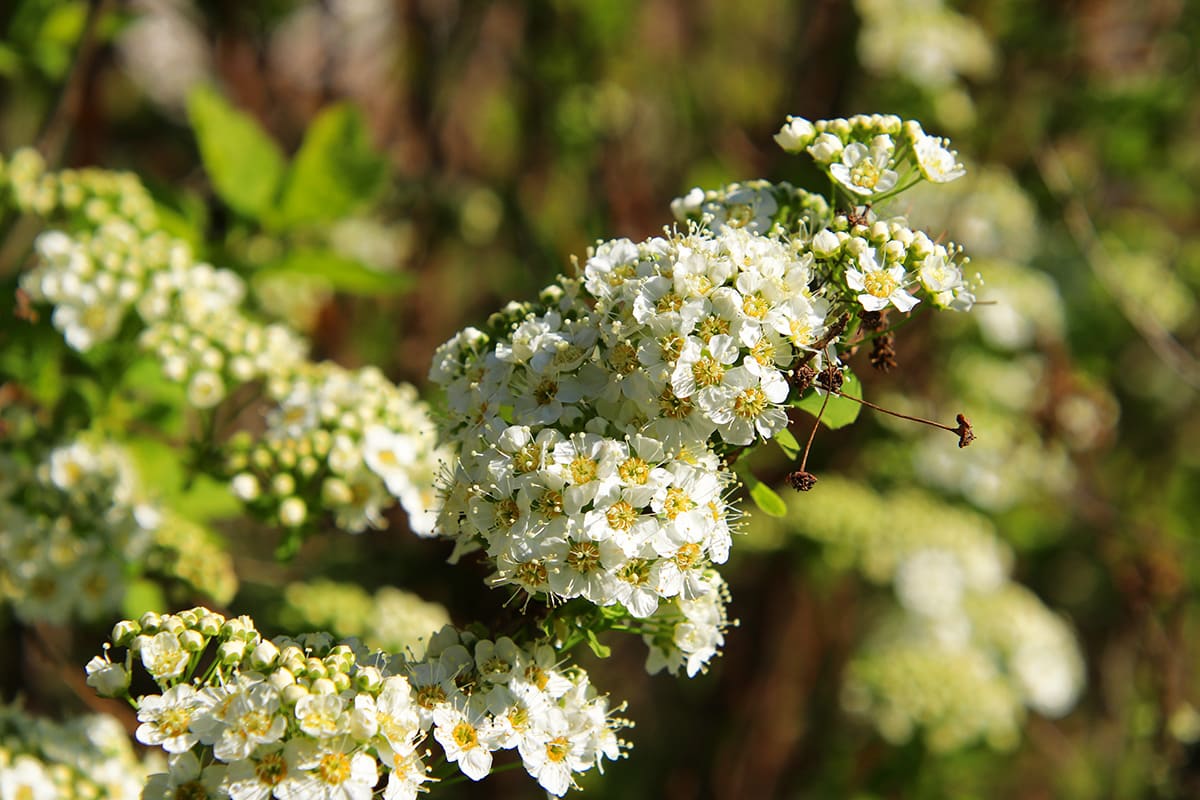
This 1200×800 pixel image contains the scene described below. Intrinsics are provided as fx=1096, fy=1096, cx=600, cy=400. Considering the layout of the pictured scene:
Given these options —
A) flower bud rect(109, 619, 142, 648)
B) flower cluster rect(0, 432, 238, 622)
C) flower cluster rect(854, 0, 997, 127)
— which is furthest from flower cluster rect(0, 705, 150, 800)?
flower cluster rect(854, 0, 997, 127)

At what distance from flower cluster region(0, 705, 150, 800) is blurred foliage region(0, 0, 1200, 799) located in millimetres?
881

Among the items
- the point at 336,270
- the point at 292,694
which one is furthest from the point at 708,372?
the point at 336,270

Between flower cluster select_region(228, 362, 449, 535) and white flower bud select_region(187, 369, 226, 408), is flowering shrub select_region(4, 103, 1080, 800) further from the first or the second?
white flower bud select_region(187, 369, 226, 408)

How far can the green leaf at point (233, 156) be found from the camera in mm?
2543

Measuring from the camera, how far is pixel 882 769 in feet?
11.1

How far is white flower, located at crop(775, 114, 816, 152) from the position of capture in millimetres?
1500

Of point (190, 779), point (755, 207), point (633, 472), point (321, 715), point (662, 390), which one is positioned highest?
point (755, 207)

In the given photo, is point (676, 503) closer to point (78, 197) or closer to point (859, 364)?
point (78, 197)

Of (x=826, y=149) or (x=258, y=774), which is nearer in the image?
(x=258, y=774)

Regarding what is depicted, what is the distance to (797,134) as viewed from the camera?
1501 millimetres

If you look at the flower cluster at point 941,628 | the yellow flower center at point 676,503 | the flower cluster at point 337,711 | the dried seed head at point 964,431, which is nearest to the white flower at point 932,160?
the dried seed head at point 964,431

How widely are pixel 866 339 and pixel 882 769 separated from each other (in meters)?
2.31

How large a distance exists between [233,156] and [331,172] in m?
0.24

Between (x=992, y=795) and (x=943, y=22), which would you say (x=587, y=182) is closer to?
(x=943, y=22)
